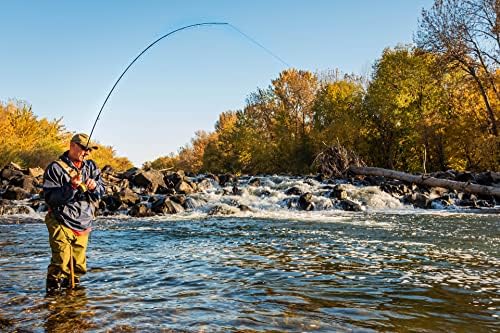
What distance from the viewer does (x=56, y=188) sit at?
5238 millimetres

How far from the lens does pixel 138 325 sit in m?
4.27

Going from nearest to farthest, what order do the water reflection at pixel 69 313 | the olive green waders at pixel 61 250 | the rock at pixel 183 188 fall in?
1. the water reflection at pixel 69 313
2. the olive green waders at pixel 61 250
3. the rock at pixel 183 188

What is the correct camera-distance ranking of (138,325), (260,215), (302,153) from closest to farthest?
(138,325) → (260,215) → (302,153)

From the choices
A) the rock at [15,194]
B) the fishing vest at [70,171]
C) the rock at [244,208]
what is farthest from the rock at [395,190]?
the fishing vest at [70,171]

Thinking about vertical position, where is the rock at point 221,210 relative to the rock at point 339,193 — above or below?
below

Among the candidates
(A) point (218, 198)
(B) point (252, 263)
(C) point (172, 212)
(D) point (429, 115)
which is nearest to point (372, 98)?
(D) point (429, 115)

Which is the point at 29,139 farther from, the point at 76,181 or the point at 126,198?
the point at 76,181

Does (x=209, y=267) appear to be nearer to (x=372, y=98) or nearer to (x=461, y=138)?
(x=461, y=138)

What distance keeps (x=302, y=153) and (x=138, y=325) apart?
3944 centimetres

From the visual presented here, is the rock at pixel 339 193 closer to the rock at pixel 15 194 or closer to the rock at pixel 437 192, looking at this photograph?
the rock at pixel 437 192

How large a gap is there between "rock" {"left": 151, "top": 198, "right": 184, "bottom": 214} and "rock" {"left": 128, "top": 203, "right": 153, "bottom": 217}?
0.48 m

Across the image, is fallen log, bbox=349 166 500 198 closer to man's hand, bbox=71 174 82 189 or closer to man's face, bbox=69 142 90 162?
man's face, bbox=69 142 90 162

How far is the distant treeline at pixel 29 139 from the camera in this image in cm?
3209

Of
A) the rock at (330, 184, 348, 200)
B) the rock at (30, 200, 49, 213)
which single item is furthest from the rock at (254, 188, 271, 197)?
the rock at (30, 200, 49, 213)
